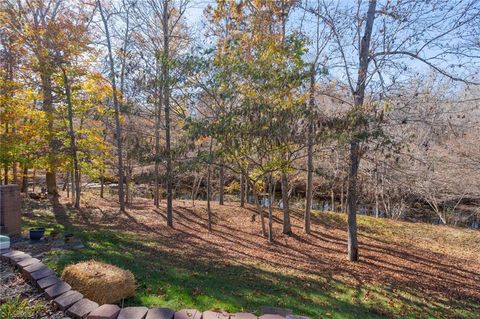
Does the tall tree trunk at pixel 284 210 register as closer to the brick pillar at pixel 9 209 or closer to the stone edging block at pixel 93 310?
the stone edging block at pixel 93 310

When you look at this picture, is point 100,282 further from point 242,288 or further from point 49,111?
point 49,111

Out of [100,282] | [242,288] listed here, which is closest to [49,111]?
[100,282]

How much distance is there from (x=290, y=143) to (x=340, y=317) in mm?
3294

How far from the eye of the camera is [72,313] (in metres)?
2.48

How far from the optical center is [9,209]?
5.07 metres

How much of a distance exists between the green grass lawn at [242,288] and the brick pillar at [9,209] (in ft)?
3.46

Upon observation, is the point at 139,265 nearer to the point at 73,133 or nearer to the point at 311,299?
the point at 311,299

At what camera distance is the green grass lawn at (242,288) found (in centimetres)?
337

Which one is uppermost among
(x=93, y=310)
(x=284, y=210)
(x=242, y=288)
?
(x=93, y=310)

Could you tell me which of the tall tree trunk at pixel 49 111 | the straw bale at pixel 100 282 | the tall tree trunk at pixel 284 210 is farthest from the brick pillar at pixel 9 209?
the tall tree trunk at pixel 284 210

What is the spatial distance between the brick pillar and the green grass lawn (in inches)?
41.5

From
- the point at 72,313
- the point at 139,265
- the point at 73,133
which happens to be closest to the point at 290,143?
the point at 139,265

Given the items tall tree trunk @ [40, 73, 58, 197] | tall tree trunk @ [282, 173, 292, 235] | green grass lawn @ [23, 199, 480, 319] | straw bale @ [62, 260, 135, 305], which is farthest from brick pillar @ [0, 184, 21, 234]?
tall tree trunk @ [282, 173, 292, 235]

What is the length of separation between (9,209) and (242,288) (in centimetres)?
406
